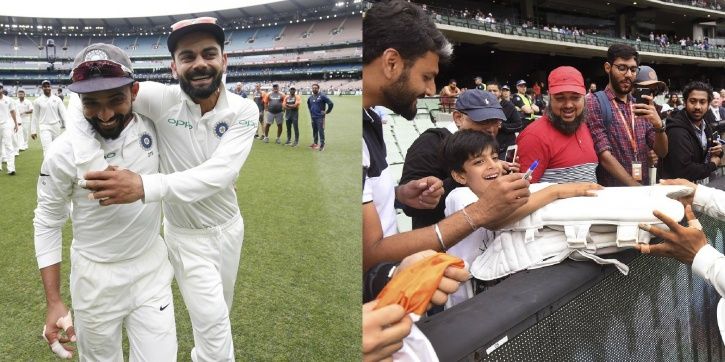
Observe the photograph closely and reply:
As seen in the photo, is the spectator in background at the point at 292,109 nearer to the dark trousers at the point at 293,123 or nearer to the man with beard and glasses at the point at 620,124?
the dark trousers at the point at 293,123

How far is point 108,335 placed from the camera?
104 cm

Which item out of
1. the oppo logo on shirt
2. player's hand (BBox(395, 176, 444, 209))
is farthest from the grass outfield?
player's hand (BBox(395, 176, 444, 209))

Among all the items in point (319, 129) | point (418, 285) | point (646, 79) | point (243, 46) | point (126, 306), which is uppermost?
point (646, 79)

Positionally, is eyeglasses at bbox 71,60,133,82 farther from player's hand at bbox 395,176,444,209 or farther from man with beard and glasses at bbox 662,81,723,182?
man with beard and glasses at bbox 662,81,723,182

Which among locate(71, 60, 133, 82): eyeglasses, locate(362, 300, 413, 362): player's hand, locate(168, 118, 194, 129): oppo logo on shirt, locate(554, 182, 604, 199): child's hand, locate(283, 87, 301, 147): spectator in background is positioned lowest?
locate(362, 300, 413, 362): player's hand

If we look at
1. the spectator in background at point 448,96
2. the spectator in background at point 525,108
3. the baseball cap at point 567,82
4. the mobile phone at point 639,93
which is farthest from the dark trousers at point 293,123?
the spectator in background at point 525,108

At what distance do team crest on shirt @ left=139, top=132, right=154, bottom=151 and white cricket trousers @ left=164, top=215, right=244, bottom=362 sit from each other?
0.18 m

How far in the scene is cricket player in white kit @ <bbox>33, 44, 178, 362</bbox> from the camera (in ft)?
2.78

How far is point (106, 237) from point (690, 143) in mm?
2715

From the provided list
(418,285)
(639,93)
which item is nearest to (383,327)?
(418,285)

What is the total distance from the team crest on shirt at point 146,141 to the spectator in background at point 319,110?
11.6 inches

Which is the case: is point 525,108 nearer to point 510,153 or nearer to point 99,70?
point 510,153

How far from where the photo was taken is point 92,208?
959 millimetres

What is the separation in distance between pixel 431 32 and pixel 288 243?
0.54 m
